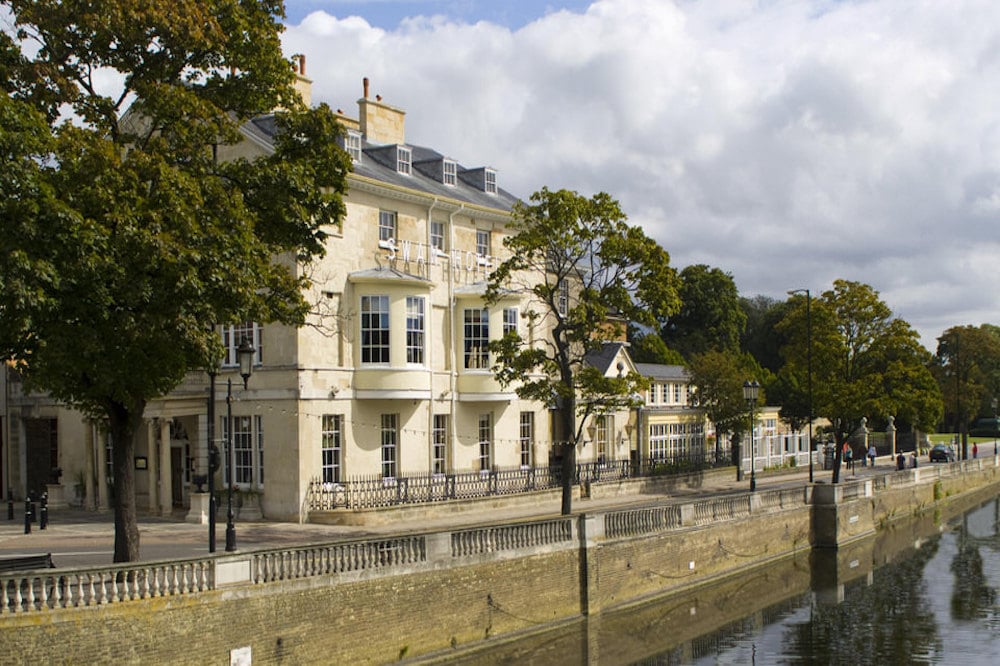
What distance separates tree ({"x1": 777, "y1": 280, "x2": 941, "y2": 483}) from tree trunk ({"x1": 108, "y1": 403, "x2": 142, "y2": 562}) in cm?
3465

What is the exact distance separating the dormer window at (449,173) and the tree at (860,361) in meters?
17.9

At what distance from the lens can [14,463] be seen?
39750mm

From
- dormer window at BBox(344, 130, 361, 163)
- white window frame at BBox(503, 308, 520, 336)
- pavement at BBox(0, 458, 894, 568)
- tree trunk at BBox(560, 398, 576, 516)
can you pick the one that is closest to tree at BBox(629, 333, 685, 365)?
white window frame at BBox(503, 308, 520, 336)

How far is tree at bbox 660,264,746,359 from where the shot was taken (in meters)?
93.1

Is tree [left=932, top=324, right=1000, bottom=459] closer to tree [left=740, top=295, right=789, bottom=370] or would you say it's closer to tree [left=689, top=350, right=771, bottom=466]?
tree [left=740, top=295, right=789, bottom=370]

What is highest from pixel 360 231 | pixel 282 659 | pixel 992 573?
pixel 360 231

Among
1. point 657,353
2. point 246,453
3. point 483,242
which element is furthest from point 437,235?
point 657,353

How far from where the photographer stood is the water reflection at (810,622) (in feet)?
76.8

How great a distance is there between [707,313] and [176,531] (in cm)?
7118

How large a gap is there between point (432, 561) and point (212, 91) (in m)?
10.8

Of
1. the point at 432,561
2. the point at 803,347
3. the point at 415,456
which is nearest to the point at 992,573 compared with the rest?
the point at 803,347

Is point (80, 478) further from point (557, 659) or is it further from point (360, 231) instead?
point (557, 659)

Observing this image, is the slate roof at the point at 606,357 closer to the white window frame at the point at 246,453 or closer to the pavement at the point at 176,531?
the pavement at the point at 176,531

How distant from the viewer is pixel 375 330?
3431 centimetres
